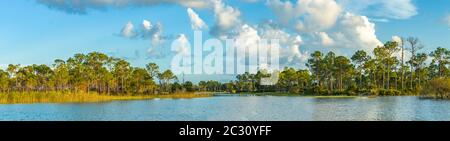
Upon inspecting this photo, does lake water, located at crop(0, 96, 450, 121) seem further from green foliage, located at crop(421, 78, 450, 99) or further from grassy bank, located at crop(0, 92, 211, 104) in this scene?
green foliage, located at crop(421, 78, 450, 99)

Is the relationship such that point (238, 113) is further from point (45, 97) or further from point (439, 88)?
point (439, 88)

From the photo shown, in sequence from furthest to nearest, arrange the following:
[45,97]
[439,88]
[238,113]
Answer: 1. [439,88]
2. [45,97]
3. [238,113]

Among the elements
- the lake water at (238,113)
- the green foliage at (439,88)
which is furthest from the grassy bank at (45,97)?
the green foliage at (439,88)

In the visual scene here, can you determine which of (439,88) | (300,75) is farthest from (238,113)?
(300,75)

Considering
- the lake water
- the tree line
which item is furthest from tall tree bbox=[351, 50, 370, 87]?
the lake water

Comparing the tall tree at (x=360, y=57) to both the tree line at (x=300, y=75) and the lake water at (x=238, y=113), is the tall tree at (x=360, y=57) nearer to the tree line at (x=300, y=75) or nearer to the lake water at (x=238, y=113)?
the tree line at (x=300, y=75)

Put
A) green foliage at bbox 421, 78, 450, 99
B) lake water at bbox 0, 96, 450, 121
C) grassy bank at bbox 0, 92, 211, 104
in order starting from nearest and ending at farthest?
lake water at bbox 0, 96, 450, 121, grassy bank at bbox 0, 92, 211, 104, green foliage at bbox 421, 78, 450, 99

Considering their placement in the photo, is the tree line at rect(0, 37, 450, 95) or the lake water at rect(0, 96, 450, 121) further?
the tree line at rect(0, 37, 450, 95)

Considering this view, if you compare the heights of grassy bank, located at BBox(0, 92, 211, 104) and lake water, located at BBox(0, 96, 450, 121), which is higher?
grassy bank, located at BBox(0, 92, 211, 104)

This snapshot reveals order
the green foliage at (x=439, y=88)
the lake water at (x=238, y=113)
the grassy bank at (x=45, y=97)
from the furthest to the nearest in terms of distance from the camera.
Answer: the green foliage at (x=439, y=88)
the grassy bank at (x=45, y=97)
the lake water at (x=238, y=113)

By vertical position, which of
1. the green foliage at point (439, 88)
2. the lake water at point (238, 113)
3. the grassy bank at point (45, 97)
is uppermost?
the green foliage at point (439, 88)
